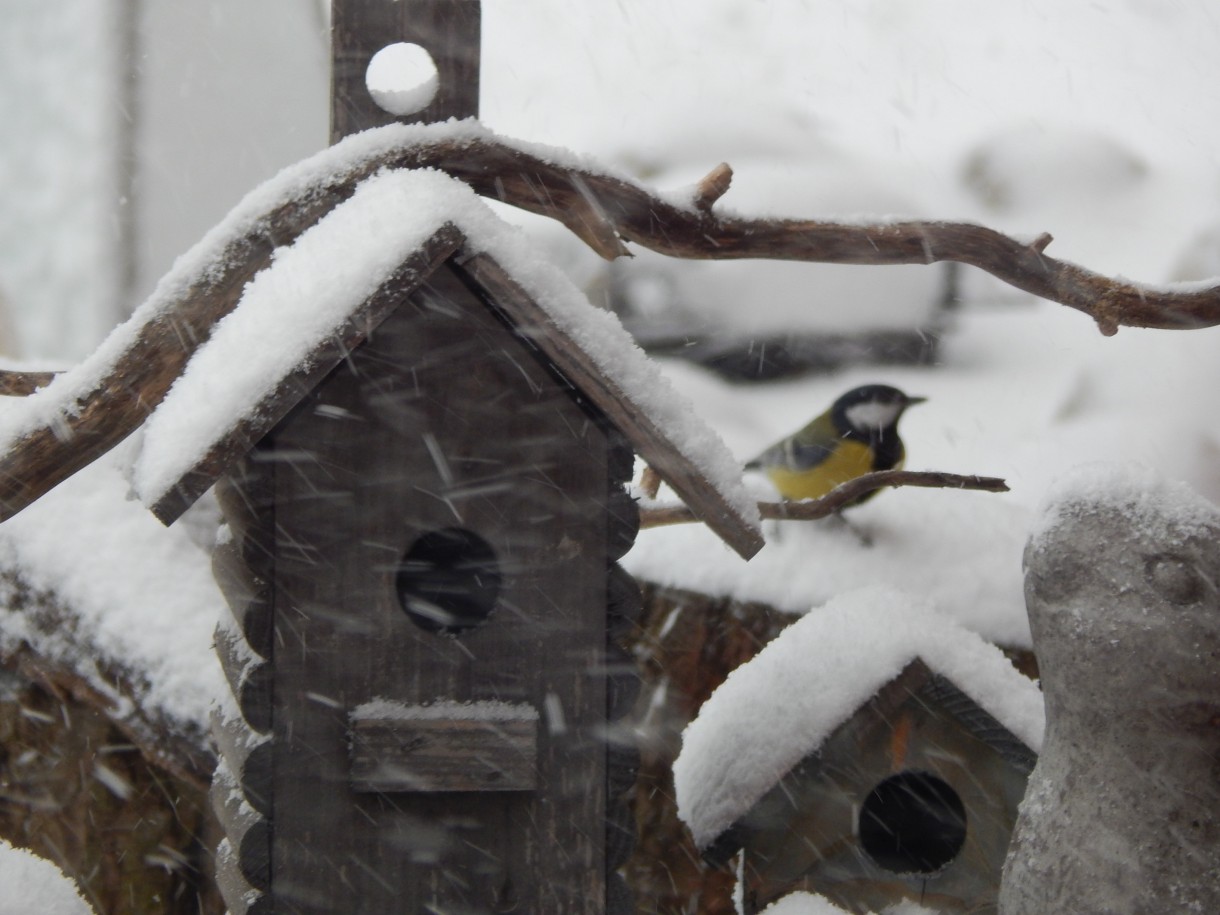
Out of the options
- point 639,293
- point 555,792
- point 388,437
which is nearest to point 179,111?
point 639,293

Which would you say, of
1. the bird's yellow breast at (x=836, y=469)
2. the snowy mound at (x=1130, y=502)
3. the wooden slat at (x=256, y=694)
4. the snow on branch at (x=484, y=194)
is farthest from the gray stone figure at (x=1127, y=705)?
the bird's yellow breast at (x=836, y=469)

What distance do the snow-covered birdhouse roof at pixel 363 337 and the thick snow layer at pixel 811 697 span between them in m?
0.46

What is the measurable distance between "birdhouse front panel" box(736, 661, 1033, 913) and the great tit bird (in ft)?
4.19

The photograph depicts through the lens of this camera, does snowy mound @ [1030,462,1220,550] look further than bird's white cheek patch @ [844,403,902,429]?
No

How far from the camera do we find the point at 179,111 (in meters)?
3.69

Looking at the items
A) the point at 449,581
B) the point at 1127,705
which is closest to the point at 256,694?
the point at 449,581

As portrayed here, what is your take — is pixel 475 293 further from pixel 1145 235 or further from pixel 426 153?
pixel 1145 235

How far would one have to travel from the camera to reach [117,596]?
2.24 meters

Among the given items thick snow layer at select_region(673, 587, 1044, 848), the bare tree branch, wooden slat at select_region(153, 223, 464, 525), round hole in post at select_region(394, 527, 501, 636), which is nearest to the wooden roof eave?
wooden slat at select_region(153, 223, 464, 525)

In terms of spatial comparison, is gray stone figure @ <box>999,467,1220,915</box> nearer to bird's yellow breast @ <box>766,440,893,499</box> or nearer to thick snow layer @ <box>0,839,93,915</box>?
thick snow layer @ <box>0,839,93,915</box>

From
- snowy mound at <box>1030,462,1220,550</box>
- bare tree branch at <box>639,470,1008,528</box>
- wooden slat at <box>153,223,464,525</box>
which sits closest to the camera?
wooden slat at <box>153,223,464,525</box>

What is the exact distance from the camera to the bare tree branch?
6.64 feet

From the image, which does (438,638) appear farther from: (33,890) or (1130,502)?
(33,890)

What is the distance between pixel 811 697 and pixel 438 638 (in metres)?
0.61
